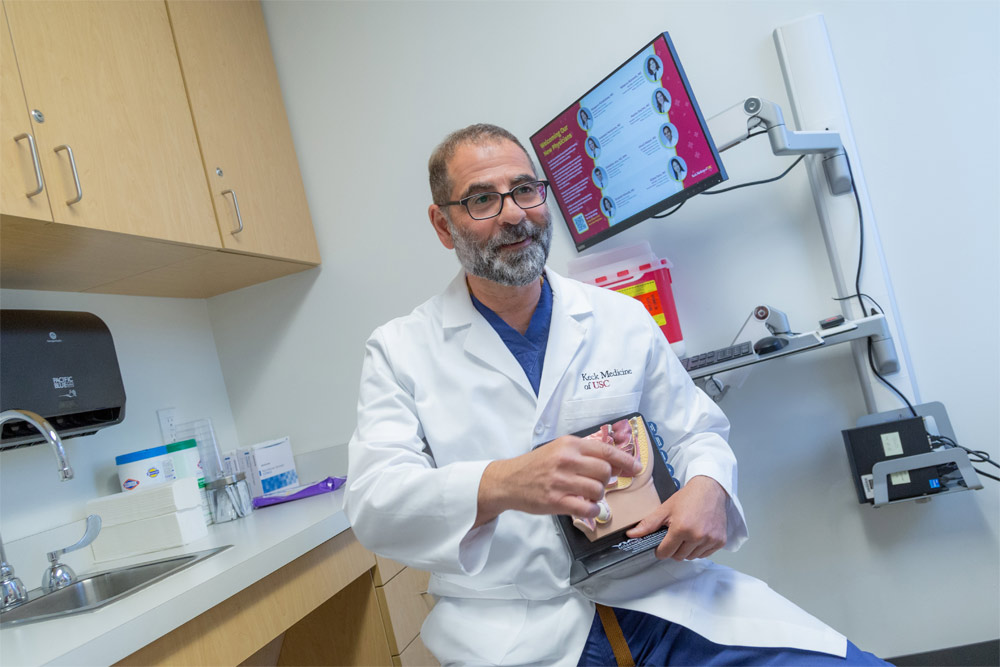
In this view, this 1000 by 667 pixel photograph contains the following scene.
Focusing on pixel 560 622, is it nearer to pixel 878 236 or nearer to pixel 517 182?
pixel 517 182

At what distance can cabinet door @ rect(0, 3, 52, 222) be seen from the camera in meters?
1.38

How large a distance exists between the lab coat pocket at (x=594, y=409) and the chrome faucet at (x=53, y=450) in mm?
935

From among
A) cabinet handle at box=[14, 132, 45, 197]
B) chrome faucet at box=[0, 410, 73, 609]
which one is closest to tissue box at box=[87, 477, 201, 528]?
chrome faucet at box=[0, 410, 73, 609]

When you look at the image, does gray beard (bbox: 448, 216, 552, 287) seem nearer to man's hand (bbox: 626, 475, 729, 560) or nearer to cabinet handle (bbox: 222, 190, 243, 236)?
man's hand (bbox: 626, 475, 729, 560)

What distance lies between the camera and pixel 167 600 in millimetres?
1146

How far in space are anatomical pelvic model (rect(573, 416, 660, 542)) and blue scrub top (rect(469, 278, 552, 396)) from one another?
22cm

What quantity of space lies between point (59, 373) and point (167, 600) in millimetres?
A: 857

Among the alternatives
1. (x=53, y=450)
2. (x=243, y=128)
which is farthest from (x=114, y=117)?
(x=53, y=450)

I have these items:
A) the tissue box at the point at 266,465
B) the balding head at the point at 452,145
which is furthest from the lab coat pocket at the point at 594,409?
the tissue box at the point at 266,465

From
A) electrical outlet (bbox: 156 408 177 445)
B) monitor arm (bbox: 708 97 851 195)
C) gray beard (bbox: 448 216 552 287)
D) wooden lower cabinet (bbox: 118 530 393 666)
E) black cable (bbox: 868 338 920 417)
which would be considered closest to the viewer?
wooden lower cabinet (bbox: 118 530 393 666)

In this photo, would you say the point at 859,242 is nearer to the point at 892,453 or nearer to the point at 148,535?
the point at 892,453

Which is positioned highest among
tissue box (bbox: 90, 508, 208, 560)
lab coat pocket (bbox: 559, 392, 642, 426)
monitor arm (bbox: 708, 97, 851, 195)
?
monitor arm (bbox: 708, 97, 851, 195)

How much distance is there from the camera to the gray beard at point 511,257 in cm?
134

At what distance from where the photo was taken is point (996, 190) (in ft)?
6.20
